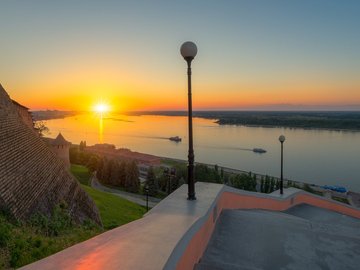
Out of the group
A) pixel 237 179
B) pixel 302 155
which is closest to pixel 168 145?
pixel 302 155

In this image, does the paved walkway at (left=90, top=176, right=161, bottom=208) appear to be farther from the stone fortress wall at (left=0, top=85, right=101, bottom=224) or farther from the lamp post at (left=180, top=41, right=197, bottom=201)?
the lamp post at (left=180, top=41, right=197, bottom=201)

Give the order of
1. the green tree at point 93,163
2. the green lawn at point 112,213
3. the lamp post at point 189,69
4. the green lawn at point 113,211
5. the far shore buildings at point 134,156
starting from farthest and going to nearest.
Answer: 1. the far shore buildings at point 134,156
2. the green tree at point 93,163
3. the green lawn at point 113,211
4. the green lawn at point 112,213
5. the lamp post at point 189,69

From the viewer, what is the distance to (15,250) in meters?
4.74

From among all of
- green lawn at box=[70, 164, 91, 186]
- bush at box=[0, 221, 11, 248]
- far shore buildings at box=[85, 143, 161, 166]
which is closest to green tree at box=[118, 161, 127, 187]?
green lawn at box=[70, 164, 91, 186]

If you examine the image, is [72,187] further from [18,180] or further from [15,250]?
[15,250]

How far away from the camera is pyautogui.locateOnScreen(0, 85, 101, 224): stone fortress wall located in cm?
708

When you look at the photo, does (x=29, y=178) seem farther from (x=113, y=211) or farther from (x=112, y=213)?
(x=113, y=211)

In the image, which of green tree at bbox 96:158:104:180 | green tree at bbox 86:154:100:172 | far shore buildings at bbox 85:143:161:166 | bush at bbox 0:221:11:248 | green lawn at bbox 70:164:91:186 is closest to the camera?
bush at bbox 0:221:11:248

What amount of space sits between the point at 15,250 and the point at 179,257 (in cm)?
330

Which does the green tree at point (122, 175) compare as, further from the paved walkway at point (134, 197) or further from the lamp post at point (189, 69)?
the lamp post at point (189, 69)

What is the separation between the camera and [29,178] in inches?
325

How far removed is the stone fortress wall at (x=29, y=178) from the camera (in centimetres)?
708

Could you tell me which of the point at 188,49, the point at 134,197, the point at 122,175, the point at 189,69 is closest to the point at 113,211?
the point at 189,69

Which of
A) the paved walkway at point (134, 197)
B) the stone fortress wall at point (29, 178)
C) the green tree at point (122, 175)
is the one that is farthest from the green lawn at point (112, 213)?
the green tree at point (122, 175)
